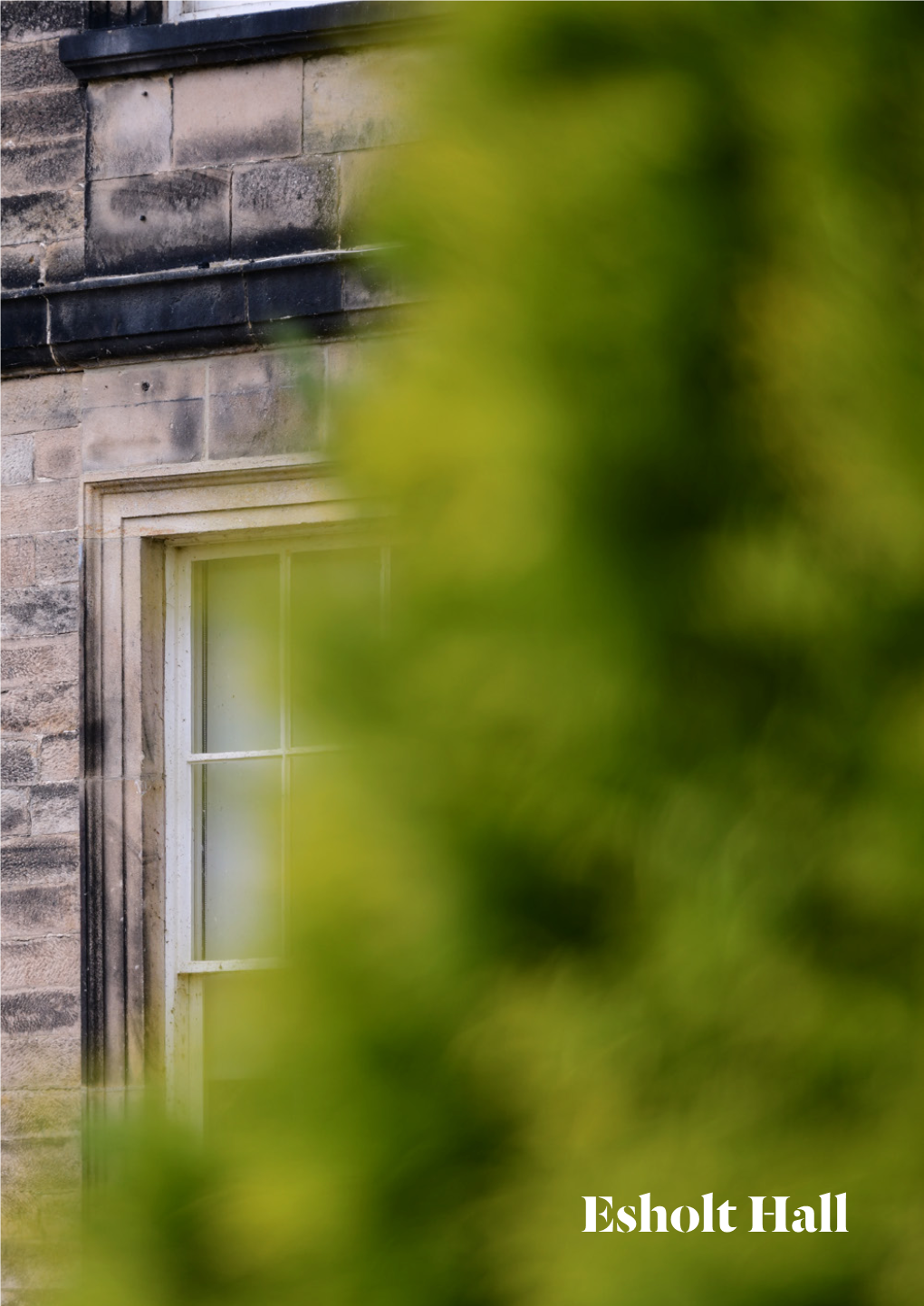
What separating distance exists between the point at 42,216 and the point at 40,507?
86 cm

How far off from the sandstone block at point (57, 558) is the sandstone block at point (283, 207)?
932 mm

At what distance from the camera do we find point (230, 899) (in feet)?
15.9

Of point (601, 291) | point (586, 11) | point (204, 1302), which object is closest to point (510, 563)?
point (601, 291)

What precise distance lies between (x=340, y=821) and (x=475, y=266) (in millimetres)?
238

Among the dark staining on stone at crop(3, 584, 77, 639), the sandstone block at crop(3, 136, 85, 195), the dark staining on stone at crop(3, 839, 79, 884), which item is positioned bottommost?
the dark staining on stone at crop(3, 839, 79, 884)

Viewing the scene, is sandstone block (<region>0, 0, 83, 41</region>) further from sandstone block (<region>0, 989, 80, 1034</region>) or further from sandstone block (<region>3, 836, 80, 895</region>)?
sandstone block (<region>0, 989, 80, 1034</region>)

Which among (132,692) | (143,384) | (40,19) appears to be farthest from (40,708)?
(40,19)

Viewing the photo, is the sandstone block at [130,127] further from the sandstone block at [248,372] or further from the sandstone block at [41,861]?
the sandstone block at [41,861]

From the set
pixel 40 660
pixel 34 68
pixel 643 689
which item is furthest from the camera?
pixel 34 68

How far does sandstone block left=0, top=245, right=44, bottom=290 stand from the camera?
200 inches

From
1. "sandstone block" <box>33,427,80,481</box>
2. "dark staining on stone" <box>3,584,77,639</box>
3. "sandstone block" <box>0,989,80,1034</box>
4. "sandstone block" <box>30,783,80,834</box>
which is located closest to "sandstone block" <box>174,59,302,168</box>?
"sandstone block" <box>33,427,80,481</box>

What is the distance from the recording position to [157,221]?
4965 mm

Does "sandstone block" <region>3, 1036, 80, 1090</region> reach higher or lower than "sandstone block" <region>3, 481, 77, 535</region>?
lower

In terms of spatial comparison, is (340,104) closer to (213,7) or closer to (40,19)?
(213,7)
